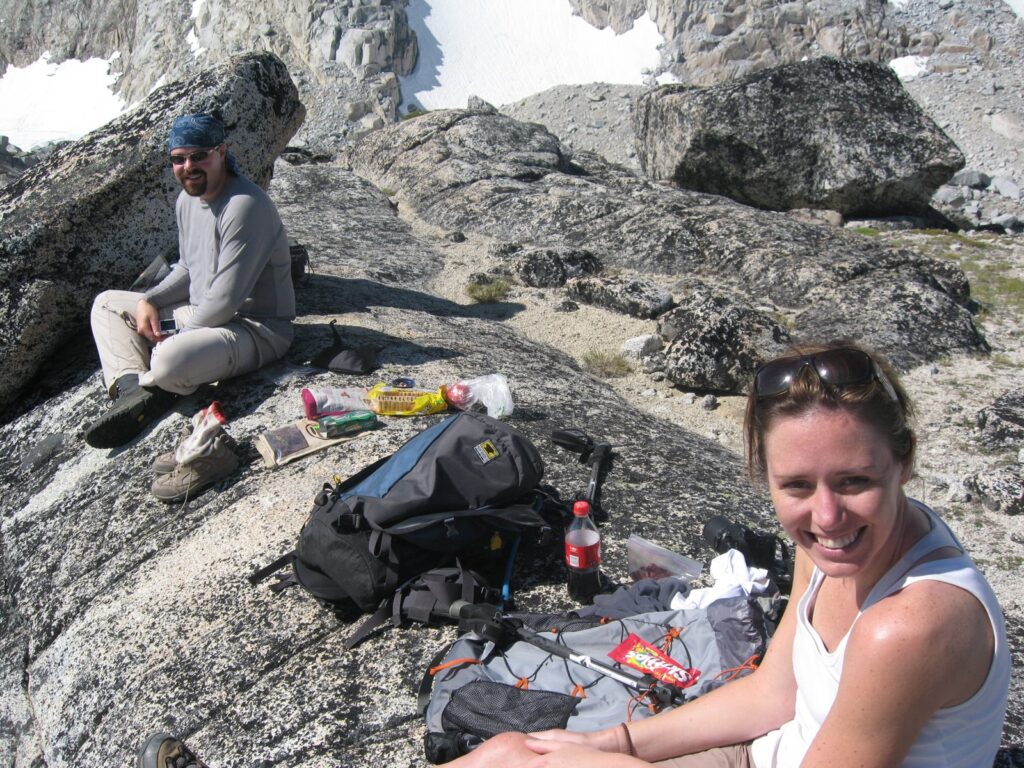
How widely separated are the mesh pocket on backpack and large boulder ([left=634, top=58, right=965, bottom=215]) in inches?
559

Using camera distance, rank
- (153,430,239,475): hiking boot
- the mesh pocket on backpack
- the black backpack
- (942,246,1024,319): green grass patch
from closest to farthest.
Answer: the mesh pocket on backpack → the black backpack → (153,430,239,475): hiking boot → (942,246,1024,319): green grass patch

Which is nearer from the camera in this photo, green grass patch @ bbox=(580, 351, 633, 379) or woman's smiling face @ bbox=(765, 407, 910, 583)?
woman's smiling face @ bbox=(765, 407, 910, 583)

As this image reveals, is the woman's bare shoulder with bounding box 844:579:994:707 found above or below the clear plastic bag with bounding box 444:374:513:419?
above

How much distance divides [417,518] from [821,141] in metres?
13.9

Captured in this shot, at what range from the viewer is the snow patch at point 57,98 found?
228 ft

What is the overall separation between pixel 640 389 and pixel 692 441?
1.94 meters

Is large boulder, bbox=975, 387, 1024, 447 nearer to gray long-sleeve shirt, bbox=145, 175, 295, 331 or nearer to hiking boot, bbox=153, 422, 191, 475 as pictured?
gray long-sleeve shirt, bbox=145, 175, 295, 331

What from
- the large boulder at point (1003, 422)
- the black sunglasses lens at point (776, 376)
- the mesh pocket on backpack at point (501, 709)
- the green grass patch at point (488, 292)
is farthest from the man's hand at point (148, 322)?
the large boulder at point (1003, 422)

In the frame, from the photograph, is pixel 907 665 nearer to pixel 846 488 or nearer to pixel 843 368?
pixel 846 488

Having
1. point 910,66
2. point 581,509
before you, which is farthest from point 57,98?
point 581,509

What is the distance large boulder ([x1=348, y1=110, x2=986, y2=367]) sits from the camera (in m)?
9.91

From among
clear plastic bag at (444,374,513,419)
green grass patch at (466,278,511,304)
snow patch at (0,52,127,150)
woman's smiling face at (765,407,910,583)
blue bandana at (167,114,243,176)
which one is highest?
blue bandana at (167,114,243,176)

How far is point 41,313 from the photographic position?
7.66 metres

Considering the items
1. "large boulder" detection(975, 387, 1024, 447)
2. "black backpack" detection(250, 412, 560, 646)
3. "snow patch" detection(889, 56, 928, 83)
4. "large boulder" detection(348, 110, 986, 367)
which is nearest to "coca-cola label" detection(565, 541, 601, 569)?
"black backpack" detection(250, 412, 560, 646)
